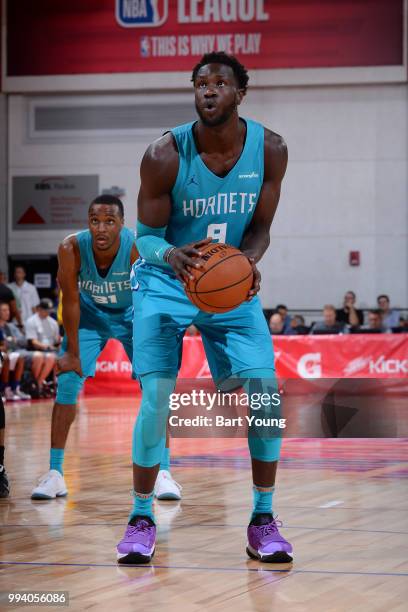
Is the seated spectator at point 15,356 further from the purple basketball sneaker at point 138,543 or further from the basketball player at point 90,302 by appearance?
the purple basketball sneaker at point 138,543

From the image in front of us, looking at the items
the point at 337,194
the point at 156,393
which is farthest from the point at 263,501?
the point at 337,194

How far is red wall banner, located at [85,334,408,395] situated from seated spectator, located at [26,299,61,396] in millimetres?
2068

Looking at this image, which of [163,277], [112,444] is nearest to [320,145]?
[112,444]

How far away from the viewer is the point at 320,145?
18.0m

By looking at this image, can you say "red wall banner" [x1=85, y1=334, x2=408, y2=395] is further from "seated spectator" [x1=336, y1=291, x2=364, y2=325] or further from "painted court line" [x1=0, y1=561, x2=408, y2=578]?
"painted court line" [x1=0, y1=561, x2=408, y2=578]

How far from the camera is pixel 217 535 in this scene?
431cm

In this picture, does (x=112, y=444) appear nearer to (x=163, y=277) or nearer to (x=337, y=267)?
(x=163, y=277)

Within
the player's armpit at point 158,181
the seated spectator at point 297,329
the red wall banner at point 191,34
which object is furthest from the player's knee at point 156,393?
the red wall banner at point 191,34

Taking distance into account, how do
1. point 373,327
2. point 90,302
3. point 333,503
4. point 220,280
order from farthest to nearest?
point 373,327
point 90,302
point 333,503
point 220,280

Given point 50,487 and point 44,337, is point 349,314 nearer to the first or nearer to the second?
point 44,337

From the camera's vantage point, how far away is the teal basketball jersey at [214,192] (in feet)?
12.5

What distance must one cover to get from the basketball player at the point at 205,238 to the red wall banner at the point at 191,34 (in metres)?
14.3

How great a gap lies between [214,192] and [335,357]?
30.1 ft

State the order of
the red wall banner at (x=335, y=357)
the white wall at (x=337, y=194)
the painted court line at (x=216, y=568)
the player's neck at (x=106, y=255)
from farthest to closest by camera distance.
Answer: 1. the white wall at (x=337, y=194)
2. the red wall banner at (x=335, y=357)
3. the player's neck at (x=106, y=255)
4. the painted court line at (x=216, y=568)
